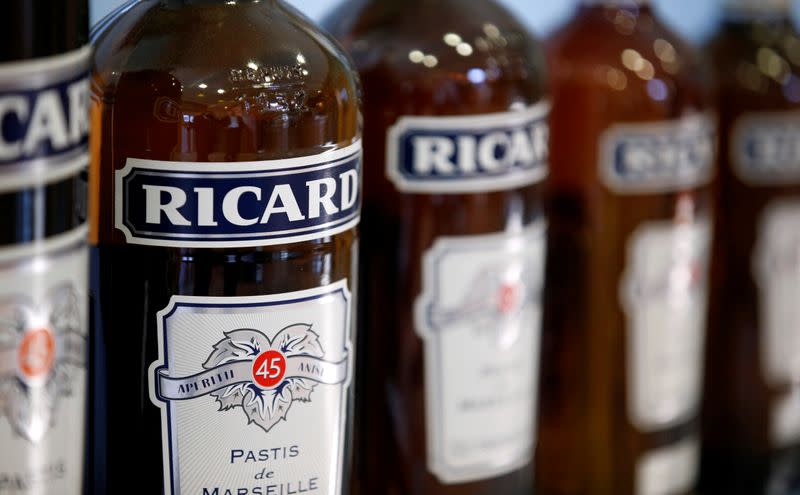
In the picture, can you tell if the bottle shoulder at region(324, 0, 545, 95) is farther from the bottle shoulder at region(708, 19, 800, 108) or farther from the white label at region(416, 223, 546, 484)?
the bottle shoulder at region(708, 19, 800, 108)

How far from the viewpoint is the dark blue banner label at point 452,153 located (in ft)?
2.47

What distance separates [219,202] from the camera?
605 millimetres

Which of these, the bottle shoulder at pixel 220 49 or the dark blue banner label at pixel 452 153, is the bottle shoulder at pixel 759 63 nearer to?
the dark blue banner label at pixel 452 153

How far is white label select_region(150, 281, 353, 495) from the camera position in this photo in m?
0.62

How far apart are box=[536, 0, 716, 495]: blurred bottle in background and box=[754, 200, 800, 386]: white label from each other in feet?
0.46

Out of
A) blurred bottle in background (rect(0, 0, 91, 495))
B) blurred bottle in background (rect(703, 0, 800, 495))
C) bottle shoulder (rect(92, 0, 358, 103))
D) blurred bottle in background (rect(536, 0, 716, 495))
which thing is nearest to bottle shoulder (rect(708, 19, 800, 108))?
blurred bottle in background (rect(703, 0, 800, 495))

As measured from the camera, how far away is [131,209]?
2.03ft

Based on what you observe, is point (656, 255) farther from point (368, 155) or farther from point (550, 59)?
point (368, 155)

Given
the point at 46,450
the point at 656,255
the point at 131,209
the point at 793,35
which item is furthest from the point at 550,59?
the point at 46,450

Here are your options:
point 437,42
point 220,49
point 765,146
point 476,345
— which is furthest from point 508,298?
point 765,146

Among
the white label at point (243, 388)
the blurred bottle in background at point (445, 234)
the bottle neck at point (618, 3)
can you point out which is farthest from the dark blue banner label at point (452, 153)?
the bottle neck at point (618, 3)

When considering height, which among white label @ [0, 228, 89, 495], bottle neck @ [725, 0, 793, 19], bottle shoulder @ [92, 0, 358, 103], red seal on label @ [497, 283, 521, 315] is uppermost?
bottle shoulder @ [92, 0, 358, 103]

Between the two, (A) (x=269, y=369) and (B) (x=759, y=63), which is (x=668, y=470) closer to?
(B) (x=759, y=63)

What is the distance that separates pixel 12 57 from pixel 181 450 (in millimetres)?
214
